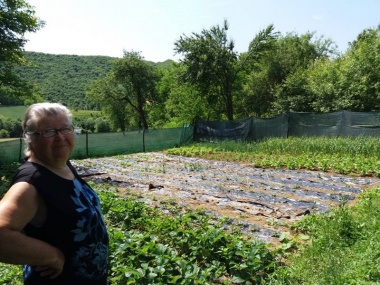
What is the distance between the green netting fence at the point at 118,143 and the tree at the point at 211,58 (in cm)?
656

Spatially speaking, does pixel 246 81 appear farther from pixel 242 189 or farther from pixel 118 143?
pixel 242 189

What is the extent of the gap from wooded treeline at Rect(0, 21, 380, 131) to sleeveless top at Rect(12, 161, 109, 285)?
13971 mm

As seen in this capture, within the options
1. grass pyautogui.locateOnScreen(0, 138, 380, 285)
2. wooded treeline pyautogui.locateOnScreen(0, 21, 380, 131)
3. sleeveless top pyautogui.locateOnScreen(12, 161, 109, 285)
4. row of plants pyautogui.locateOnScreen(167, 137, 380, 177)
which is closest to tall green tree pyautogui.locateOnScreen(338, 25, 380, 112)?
wooded treeline pyautogui.locateOnScreen(0, 21, 380, 131)

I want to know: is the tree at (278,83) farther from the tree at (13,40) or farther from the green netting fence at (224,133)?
the tree at (13,40)

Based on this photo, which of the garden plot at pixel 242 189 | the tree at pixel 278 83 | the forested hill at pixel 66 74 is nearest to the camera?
the garden plot at pixel 242 189

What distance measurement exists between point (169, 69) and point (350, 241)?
4250 cm

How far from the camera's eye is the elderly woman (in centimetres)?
142

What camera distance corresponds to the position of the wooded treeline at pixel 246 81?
19.6 metres

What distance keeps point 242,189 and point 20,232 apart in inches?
270

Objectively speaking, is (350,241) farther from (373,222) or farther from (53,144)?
(53,144)

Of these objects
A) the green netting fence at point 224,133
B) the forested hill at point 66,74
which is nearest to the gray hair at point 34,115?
the green netting fence at point 224,133

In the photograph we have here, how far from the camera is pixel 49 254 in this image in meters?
1.51

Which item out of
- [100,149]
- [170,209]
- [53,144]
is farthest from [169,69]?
[53,144]

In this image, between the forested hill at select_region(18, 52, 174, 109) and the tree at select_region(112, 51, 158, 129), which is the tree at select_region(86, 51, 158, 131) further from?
the forested hill at select_region(18, 52, 174, 109)
